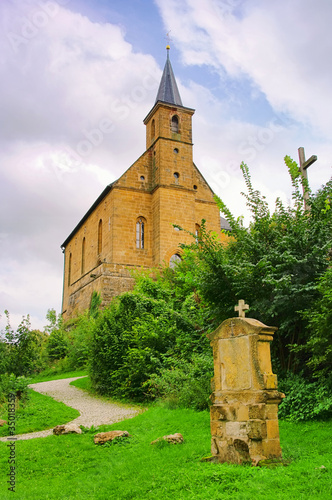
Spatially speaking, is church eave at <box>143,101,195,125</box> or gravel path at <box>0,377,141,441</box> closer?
gravel path at <box>0,377,141,441</box>

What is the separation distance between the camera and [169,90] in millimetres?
33094

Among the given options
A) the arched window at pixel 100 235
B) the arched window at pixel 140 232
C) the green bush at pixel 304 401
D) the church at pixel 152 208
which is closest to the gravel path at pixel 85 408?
the green bush at pixel 304 401

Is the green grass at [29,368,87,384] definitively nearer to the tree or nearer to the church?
the church

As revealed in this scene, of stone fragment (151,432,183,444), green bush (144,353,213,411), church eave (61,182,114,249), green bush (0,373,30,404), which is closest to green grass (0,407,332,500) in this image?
stone fragment (151,432,183,444)

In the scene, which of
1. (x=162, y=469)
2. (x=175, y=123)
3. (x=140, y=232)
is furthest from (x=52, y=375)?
(x=175, y=123)

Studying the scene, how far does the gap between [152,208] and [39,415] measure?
19549mm

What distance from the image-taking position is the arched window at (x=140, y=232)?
95.7ft

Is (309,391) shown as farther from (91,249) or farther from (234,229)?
(91,249)

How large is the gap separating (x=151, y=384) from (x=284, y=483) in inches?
325

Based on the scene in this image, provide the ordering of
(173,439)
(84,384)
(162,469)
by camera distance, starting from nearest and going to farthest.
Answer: (162,469) < (173,439) < (84,384)

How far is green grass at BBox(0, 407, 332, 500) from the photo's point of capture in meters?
5.21

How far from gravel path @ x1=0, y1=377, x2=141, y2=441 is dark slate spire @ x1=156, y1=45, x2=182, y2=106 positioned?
71.4 ft

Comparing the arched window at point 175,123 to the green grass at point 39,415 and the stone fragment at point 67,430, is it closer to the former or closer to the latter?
A: the green grass at point 39,415

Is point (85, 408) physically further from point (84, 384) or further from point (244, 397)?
point (244, 397)
